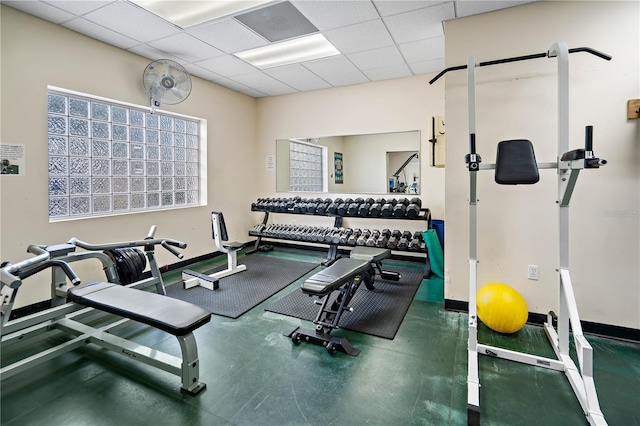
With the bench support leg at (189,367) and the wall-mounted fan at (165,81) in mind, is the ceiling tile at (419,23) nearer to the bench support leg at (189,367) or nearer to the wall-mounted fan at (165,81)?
the wall-mounted fan at (165,81)

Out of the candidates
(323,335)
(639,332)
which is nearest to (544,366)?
(639,332)

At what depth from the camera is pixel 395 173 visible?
4609 mm

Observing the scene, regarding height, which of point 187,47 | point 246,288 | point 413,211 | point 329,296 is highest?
point 187,47

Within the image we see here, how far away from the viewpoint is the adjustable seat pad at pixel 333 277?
2.23 m

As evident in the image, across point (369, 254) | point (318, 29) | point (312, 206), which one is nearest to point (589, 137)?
point (369, 254)

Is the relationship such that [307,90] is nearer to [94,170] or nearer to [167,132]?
[167,132]

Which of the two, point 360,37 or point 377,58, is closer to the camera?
point 360,37

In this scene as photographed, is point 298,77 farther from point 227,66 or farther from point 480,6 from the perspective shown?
point 480,6

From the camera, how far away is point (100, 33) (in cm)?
307

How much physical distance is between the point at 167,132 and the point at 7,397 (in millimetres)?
3221

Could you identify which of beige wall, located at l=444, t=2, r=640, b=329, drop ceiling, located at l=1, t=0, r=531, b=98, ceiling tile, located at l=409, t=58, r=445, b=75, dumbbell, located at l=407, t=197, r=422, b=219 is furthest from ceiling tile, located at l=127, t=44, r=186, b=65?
dumbbell, located at l=407, t=197, r=422, b=219

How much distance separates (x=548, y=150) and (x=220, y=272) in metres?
3.51

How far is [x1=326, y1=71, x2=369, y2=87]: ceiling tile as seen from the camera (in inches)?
171

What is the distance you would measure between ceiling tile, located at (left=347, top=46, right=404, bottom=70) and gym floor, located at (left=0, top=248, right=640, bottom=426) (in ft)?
9.63
